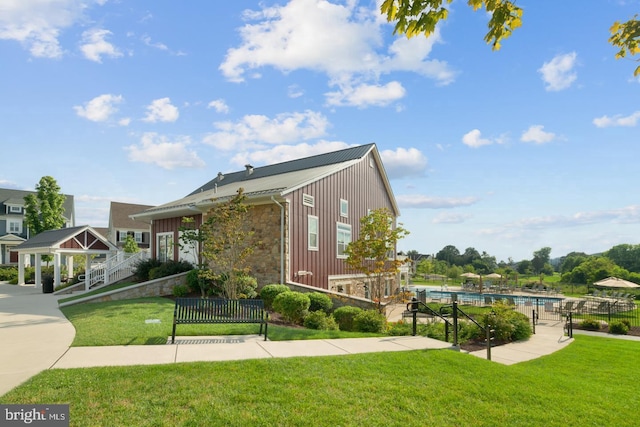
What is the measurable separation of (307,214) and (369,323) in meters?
6.74

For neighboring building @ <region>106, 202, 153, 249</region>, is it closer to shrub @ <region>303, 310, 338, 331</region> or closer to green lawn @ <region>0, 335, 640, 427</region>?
shrub @ <region>303, 310, 338, 331</region>

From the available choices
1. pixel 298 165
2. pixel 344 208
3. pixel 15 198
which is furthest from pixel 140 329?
pixel 15 198

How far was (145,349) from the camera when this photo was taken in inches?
281

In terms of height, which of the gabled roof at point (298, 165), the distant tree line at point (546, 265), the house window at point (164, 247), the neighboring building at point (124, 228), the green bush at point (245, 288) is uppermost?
the gabled roof at point (298, 165)

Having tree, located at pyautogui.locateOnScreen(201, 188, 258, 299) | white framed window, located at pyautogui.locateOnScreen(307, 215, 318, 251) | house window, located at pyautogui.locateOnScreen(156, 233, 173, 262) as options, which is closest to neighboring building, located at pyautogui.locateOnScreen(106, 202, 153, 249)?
house window, located at pyautogui.locateOnScreen(156, 233, 173, 262)

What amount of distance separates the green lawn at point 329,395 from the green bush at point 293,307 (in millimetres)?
4967

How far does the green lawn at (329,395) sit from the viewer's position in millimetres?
4383

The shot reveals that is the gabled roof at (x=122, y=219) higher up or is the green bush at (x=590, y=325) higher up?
the gabled roof at (x=122, y=219)

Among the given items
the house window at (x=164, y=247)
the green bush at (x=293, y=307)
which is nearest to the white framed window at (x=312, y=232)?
the green bush at (x=293, y=307)

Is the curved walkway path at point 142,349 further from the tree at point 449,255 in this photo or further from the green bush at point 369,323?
the tree at point 449,255

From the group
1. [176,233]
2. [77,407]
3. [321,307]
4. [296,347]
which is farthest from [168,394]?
[176,233]

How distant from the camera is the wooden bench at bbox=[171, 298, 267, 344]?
8656 millimetres

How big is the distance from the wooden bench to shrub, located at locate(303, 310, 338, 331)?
214cm

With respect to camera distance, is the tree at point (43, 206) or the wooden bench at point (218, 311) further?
the tree at point (43, 206)
